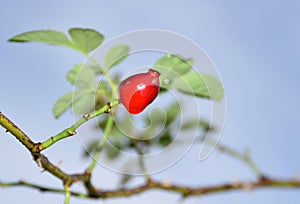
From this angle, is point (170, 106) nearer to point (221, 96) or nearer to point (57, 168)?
point (221, 96)

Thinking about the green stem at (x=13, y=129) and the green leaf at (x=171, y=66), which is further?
the green leaf at (x=171, y=66)

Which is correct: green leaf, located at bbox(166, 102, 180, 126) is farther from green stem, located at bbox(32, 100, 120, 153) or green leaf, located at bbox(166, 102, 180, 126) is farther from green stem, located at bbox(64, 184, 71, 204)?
green stem, located at bbox(32, 100, 120, 153)

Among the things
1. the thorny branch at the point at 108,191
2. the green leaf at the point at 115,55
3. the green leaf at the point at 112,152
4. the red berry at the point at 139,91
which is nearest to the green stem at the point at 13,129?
the thorny branch at the point at 108,191

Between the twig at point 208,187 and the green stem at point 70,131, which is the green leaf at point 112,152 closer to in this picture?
the twig at point 208,187

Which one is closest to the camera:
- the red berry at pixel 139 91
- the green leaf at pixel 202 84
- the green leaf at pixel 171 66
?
the red berry at pixel 139 91

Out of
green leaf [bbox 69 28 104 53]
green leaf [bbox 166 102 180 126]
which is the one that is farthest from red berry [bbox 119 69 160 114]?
green leaf [bbox 166 102 180 126]

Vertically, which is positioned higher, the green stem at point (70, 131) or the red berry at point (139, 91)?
the red berry at point (139, 91)

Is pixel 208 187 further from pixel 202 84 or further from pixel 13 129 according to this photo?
pixel 13 129
